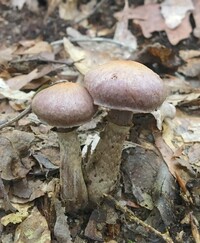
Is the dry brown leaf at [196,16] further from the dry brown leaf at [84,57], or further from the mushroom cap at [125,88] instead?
the mushroom cap at [125,88]

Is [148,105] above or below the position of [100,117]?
above

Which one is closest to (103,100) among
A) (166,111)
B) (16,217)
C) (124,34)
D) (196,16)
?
(16,217)

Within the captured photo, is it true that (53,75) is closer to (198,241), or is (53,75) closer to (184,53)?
(184,53)

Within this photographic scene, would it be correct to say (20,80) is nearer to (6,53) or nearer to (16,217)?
(6,53)

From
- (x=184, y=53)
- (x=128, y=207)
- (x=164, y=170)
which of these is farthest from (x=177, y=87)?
(x=128, y=207)

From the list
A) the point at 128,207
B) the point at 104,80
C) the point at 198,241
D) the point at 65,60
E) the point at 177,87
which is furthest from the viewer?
the point at 65,60

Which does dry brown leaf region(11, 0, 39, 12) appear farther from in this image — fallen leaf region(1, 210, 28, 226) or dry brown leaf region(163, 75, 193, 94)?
fallen leaf region(1, 210, 28, 226)
